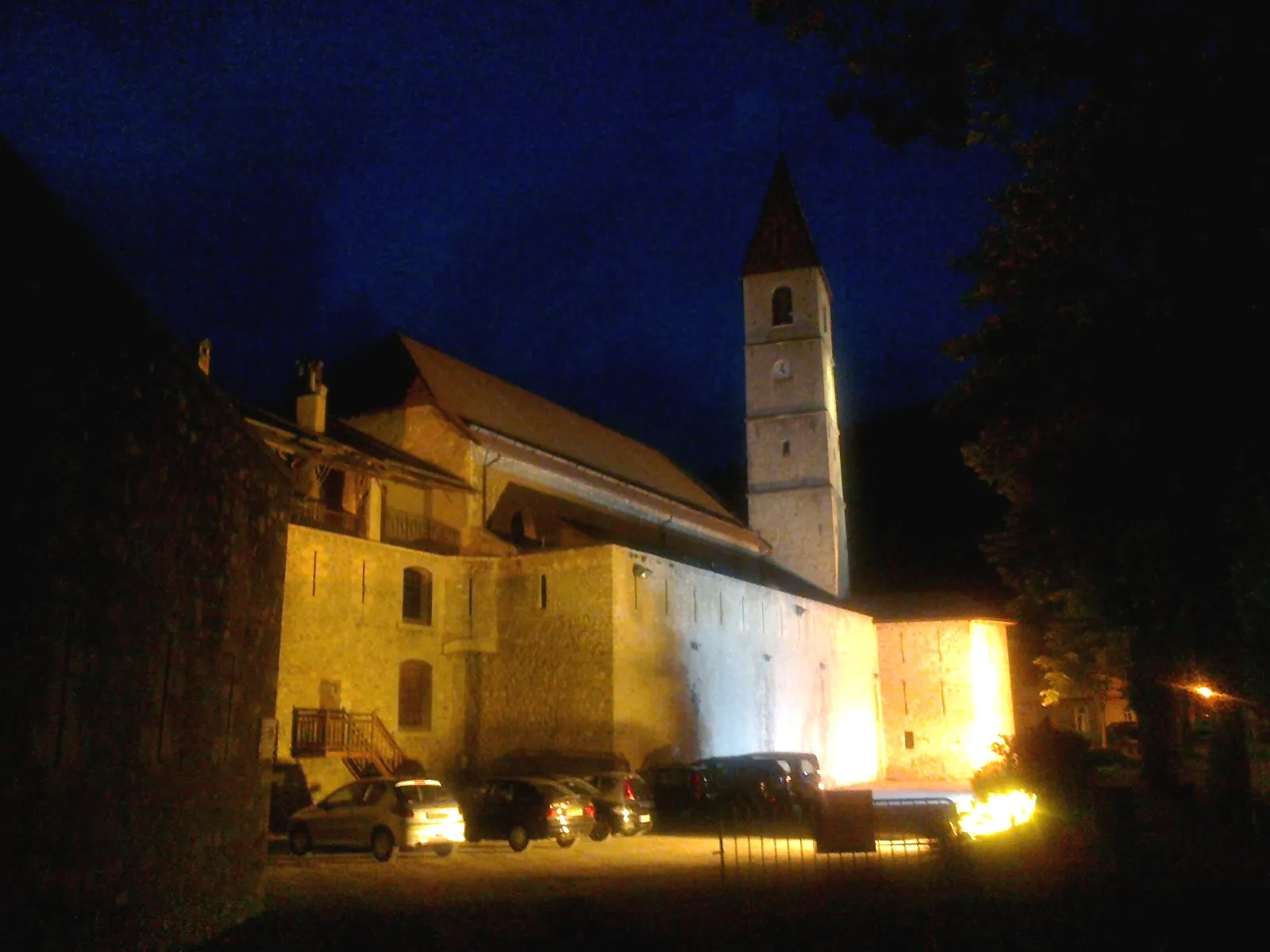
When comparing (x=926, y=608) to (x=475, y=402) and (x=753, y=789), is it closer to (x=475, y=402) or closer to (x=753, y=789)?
(x=475, y=402)

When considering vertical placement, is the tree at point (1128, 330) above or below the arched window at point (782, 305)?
below

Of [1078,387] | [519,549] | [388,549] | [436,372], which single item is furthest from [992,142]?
[436,372]

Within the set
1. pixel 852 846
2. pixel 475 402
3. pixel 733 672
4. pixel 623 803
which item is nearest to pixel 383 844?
pixel 623 803

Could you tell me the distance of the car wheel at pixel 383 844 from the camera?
16.4 meters

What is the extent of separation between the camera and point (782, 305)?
163 feet

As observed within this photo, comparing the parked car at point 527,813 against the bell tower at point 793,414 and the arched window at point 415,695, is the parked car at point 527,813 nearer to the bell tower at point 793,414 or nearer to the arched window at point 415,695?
the arched window at point 415,695

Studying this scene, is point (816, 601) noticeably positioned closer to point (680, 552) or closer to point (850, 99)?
point (680, 552)

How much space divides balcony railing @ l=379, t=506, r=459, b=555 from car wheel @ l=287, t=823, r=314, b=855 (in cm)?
928

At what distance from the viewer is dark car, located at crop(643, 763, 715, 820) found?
22.2 m

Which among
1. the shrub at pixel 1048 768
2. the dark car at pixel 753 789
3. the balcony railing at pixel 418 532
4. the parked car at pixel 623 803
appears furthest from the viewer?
the balcony railing at pixel 418 532

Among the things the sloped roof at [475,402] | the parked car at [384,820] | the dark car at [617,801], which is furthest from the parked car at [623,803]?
the sloped roof at [475,402]

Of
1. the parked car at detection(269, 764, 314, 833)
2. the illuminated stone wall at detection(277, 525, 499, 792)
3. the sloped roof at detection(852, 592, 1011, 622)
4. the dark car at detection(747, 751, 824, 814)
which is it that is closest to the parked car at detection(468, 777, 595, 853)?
the parked car at detection(269, 764, 314, 833)

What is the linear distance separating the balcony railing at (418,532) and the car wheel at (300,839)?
9.28 m

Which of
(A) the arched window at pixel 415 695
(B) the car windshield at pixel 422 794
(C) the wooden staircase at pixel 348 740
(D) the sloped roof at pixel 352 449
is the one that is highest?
(D) the sloped roof at pixel 352 449
